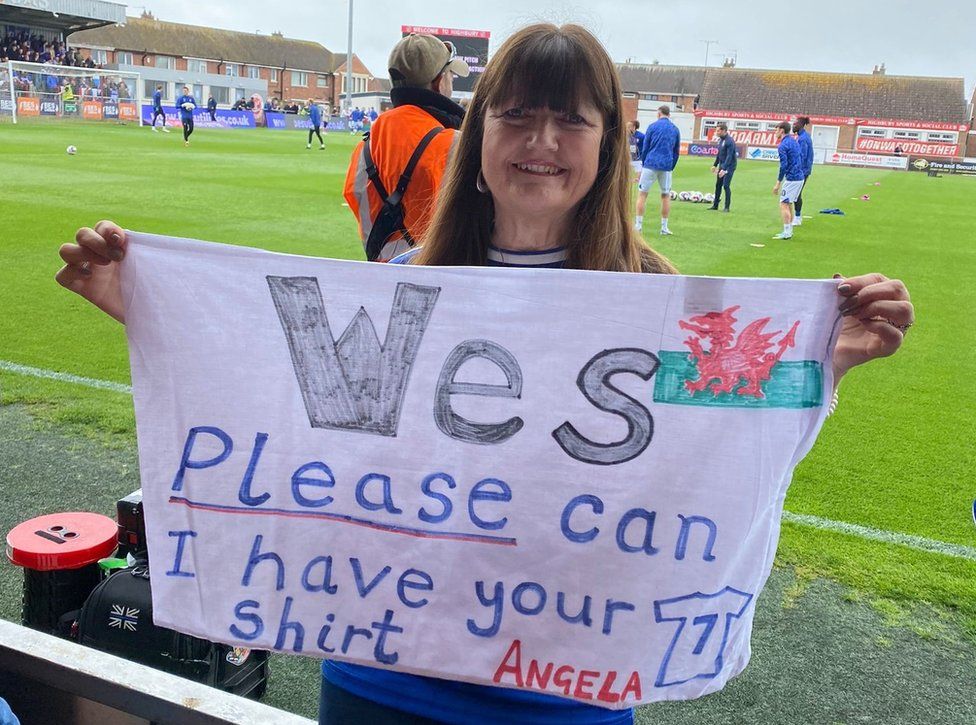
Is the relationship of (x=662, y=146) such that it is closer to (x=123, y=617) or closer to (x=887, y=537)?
(x=887, y=537)

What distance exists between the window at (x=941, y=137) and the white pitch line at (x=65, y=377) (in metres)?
70.4

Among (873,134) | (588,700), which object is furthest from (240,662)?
(873,134)

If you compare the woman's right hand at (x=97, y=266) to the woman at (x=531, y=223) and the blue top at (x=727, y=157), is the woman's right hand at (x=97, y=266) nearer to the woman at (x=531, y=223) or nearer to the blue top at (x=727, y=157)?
the woman at (x=531, y=223)

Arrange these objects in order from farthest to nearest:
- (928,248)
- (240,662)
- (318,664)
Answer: (928,248) < (318,664) < (240,662)

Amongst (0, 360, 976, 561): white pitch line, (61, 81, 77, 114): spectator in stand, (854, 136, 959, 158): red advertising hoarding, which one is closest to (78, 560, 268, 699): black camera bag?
(0, 360, 976, 561): white pitch line

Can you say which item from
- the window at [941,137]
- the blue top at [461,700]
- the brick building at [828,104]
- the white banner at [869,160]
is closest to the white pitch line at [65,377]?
the blue top at [461,700]

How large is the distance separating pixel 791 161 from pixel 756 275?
4500 mm

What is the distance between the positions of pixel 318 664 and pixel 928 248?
14278 millimetres

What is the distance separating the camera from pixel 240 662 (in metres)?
2.54

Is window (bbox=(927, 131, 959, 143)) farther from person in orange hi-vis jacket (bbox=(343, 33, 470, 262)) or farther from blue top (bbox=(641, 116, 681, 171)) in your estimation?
person in orange hi-vis jacket (bbox=(343, 33, 470, 262))

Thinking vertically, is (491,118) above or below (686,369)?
above

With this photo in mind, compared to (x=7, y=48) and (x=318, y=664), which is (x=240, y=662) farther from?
(x=7, y=48)

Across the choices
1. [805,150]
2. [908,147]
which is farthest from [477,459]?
[908,147]

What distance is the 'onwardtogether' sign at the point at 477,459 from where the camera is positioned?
157 cm
